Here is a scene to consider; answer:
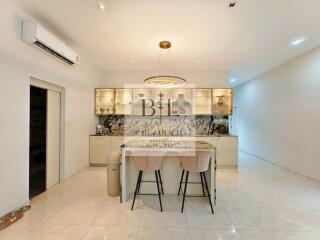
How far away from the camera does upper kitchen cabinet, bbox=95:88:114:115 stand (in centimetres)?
555

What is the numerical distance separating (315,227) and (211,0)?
321cm

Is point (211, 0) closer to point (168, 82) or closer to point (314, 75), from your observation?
point (168, 82)

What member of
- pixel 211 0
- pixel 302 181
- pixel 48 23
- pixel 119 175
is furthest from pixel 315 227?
pixel 48 23

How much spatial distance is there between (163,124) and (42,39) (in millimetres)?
3812

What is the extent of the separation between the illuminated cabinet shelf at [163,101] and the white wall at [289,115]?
146cm

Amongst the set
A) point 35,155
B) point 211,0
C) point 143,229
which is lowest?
point 143,229

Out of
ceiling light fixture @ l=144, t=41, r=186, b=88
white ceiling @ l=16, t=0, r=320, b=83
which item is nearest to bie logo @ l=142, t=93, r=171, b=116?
white ceiling @ l=16, t=0, r=320, b=83

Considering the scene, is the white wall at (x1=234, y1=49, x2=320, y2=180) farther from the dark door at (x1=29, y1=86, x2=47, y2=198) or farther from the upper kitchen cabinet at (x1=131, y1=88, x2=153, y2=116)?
the dark door at (x1=29, y1=86, x2=47, y2=198)

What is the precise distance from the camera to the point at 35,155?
10.5 feet

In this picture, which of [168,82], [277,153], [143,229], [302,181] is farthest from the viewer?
[277,153]

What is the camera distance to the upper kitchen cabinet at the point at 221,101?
5.54 m

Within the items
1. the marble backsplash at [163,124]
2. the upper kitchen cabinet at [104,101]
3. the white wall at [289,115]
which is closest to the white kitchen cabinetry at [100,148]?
the marble backsplash at [163,124]

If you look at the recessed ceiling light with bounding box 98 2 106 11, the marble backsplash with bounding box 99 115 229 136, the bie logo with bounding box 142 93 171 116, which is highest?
the recessed ceiling light with bounding box 98 2 106 11

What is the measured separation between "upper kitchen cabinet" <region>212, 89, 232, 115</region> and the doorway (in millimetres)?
4169
